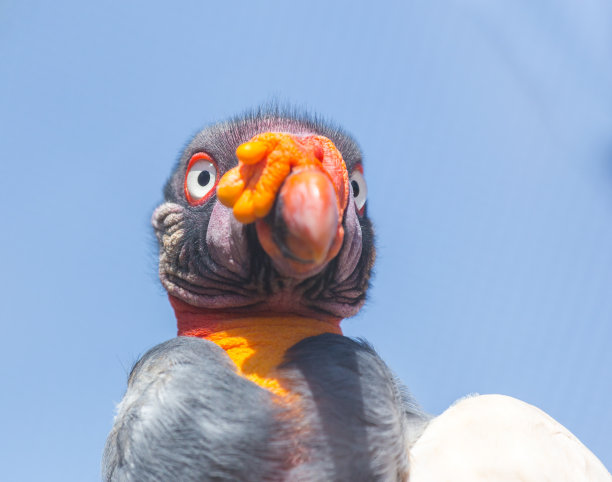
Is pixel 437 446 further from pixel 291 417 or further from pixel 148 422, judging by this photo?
pixel 148 422

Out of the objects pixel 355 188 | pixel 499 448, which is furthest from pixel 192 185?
pixel 499 448

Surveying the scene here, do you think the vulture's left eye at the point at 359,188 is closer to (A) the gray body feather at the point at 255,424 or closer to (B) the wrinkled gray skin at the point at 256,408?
(B) the wrinkled gray skin at the point at 256,408

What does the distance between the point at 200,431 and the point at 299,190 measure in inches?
32.3

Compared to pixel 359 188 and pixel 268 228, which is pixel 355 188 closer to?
pixel 359 188

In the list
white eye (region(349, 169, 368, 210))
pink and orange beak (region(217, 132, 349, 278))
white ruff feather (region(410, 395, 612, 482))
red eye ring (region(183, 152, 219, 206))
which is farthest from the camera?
white eye (region(349, 169, 368, 210))

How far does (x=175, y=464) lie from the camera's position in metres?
1.94

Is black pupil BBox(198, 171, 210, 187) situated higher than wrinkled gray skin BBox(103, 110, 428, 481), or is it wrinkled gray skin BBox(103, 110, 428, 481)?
black pupil BBox(198, 171, 210, 187)

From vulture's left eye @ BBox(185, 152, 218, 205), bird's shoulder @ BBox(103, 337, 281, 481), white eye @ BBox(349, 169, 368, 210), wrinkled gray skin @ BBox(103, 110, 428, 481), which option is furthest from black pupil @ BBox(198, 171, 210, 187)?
bird's shoulder @ BBox(103, 337, 281, 481)

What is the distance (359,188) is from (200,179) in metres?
0.81

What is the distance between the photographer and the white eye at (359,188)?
311 centimetres

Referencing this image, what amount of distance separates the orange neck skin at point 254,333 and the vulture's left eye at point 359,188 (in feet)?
1.97

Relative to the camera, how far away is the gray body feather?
1.93 meters

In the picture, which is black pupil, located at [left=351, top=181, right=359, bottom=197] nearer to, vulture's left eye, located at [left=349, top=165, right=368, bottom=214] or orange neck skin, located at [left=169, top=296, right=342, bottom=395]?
vulture's left eye, located at [left=349, top=165, right=368, bottom=214]

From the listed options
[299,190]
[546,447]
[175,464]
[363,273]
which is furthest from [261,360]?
[546,447]
